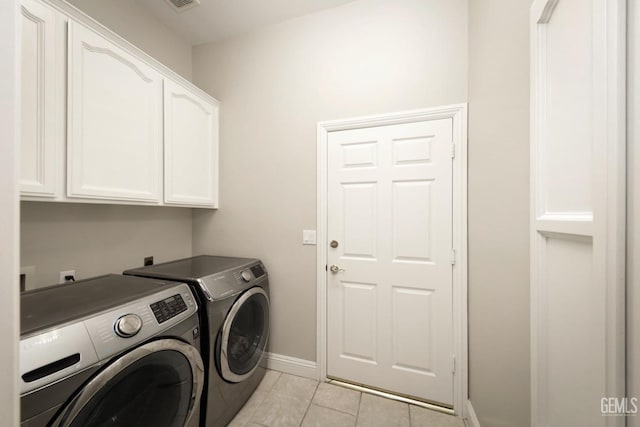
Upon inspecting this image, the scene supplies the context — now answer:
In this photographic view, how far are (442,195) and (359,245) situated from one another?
0.66m

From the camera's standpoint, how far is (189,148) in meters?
1.79

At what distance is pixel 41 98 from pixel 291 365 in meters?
2.15

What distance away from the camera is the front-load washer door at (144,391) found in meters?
0.75

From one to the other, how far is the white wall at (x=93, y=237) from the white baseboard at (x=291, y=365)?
118 cm

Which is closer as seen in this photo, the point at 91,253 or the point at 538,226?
the point at 538,226

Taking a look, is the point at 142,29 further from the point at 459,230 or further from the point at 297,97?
the point at 459,230

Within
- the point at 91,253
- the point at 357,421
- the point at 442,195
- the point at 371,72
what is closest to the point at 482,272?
the point at 442,195

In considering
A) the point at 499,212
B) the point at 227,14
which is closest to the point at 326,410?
the point at 499,212

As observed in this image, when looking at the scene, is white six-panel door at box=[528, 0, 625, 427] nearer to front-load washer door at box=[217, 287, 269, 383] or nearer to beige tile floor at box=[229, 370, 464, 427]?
beige tile floor at box=[229, 370, 464, 427]

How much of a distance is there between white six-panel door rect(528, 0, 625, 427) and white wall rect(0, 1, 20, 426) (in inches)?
45.2

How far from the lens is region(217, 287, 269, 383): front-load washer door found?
1.33m

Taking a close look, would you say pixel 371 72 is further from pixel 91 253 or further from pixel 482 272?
pixel 91 253

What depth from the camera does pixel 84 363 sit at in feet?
2.42

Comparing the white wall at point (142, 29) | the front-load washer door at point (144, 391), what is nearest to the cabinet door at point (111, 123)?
the white wall at point (142, 29)
